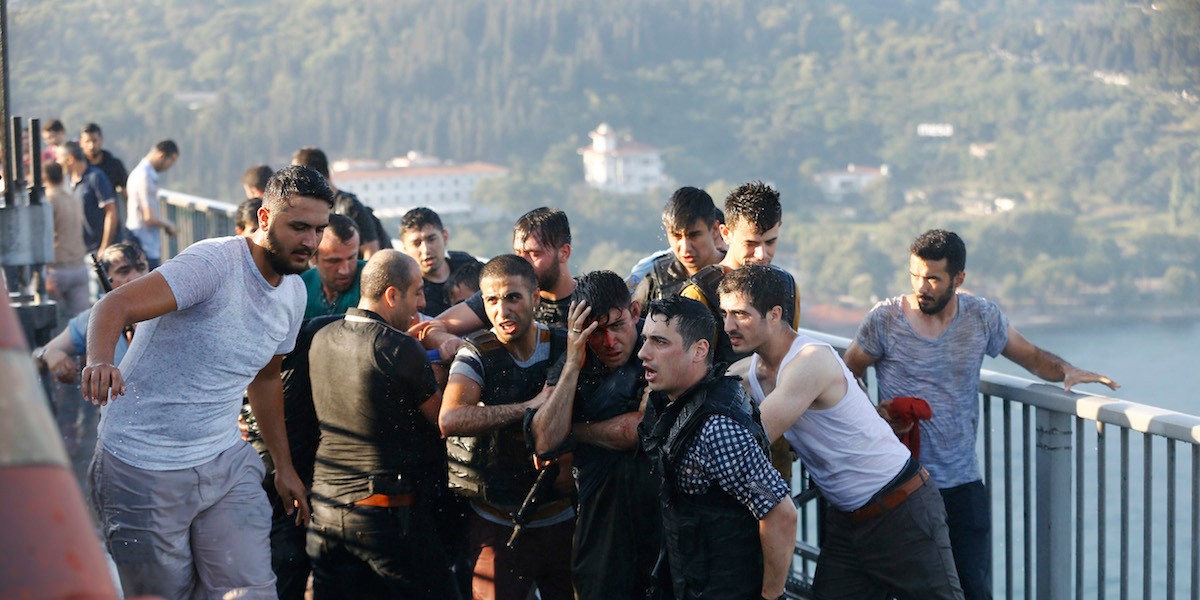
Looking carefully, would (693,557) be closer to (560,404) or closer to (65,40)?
(560,404)

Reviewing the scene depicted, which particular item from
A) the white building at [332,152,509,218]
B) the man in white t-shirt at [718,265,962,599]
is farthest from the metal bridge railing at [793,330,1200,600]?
the white building at [332,152,509,218]

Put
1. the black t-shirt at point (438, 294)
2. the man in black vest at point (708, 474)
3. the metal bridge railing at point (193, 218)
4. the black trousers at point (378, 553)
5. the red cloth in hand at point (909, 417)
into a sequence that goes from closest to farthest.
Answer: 1. the man in black vest at point (708, 474)
2. the black trousers at point (378, 553)
3. the red cloth in hand at point (909, 417)
4. the black t-shirt at point (438, 294)
5. the metal bridge railing at point (193, 218)

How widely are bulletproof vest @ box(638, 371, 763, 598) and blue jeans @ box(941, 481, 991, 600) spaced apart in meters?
1.43

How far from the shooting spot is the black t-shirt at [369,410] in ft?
14.9

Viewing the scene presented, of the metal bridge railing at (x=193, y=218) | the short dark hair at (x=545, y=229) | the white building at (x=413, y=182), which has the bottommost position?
the short dark hair at (x=545, y=229)

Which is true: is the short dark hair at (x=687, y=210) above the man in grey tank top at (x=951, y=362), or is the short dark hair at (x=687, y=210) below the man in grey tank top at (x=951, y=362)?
above

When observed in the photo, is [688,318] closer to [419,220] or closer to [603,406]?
[603,406]

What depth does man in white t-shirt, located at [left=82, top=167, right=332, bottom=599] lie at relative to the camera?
13.2ft

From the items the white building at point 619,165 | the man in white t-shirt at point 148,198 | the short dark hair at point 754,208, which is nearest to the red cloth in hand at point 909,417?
the short dark hair at point 754,208

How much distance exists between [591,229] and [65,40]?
46.6 meters

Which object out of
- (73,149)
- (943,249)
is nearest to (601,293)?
(943,249)

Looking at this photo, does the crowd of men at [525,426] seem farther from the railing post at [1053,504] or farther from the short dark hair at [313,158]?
the short dark hair at [313,158]

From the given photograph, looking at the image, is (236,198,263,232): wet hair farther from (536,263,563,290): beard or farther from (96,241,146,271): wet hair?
(536,263,563,290): beard

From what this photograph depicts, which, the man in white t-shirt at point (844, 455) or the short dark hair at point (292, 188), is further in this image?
the man in white t-shirt at point (844, 455)
